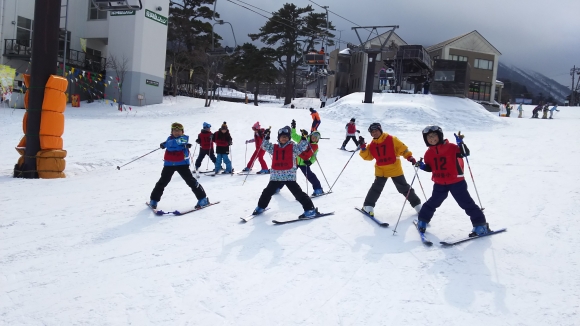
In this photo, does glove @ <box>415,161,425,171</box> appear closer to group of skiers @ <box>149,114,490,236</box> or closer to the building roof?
group of skiers @ <box>149,114,490,236</box>

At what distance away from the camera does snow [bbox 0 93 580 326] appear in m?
3.26

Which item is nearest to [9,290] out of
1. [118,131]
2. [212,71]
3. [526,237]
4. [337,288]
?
[337,288]

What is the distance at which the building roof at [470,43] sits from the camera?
1705 inches

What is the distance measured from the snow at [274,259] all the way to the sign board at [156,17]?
22045 millimetres

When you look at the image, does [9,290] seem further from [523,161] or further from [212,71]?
[212,71]

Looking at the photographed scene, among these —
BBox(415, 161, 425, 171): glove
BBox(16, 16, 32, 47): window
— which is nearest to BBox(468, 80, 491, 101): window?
BBox(16, 16, 32, 47): window

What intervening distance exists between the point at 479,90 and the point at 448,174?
4563cm

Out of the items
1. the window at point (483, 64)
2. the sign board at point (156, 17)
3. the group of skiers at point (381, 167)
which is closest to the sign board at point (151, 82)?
the sign board at point (156, 17)

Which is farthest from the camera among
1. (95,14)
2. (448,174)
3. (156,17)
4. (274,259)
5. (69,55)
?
(95,14)

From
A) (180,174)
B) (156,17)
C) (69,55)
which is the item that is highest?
(156,17)

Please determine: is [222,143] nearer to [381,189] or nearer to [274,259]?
[381,189]

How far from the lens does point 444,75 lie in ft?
86.7

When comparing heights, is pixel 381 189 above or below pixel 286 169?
below

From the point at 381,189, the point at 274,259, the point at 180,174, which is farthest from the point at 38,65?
the point at 381,189
